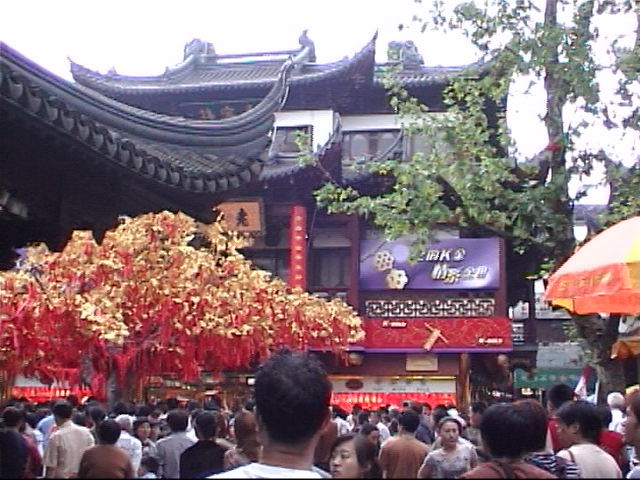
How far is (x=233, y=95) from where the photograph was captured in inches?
1055

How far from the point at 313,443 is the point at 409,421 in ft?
14.2

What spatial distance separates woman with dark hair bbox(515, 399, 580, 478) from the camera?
3412 mm

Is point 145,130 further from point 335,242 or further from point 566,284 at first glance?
point 335,242

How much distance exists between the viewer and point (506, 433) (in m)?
3.34

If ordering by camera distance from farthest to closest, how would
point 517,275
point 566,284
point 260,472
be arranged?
point 517,275 → point 566,284 → point 260,472

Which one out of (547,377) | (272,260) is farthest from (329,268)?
(547,377)

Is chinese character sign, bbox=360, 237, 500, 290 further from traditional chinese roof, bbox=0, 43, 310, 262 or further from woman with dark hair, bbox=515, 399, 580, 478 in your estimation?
woman with dark hair, bbox=515, 399, 580, 478

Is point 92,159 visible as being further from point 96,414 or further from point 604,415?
point 96,414

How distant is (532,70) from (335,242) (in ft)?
47.5

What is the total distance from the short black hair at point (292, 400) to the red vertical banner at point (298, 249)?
63.8 feet

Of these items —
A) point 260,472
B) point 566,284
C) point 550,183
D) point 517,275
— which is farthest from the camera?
point 517,275

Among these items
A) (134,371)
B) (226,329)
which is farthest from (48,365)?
(226,329)

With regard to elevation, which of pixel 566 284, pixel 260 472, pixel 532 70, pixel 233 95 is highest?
pixel 233 95

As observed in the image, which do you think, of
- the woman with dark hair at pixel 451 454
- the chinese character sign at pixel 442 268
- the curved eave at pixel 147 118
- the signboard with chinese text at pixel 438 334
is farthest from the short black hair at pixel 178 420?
the chinese character sign at pixel 442 268
